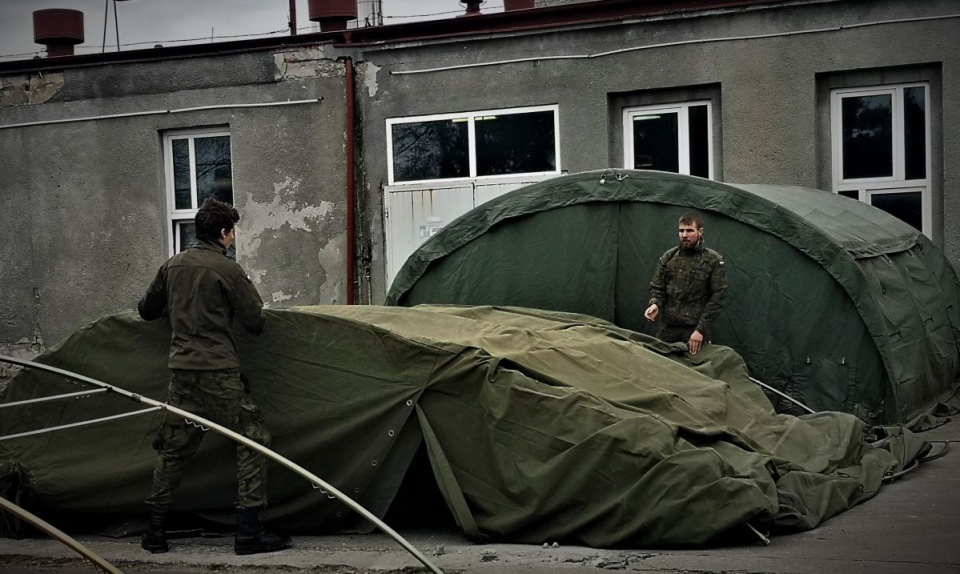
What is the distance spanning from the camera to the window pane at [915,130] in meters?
12.2

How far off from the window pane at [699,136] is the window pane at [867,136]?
4.71 feet

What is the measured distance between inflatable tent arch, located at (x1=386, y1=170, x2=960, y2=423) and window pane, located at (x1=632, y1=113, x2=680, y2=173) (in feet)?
7.02

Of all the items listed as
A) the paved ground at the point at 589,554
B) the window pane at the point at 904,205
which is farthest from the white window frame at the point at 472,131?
the paved ground at the point at 589,554

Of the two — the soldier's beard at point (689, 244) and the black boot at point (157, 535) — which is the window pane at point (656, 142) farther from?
Result: the black boot at point (157, 535)

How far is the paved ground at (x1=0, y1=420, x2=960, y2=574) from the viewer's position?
5.90 m

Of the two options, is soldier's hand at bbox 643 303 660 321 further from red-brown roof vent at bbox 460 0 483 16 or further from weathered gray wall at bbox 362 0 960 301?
red-brown roof vent at bbox 460 0 483 16

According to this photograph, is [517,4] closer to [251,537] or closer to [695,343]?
[695,343]

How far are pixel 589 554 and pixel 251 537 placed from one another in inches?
74.3

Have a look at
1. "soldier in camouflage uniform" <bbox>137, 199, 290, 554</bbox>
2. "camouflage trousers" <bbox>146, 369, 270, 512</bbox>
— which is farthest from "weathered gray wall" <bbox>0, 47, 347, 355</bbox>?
"camouflage trousers" <bbox>146, 369, 270, 512</bbox>

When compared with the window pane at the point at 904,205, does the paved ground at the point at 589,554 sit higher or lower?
lower

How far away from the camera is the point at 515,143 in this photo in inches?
542


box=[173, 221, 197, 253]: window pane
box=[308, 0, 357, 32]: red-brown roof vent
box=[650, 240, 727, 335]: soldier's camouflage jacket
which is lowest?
box=[650, 240, 727, 335]: soldier's camouflage jacket

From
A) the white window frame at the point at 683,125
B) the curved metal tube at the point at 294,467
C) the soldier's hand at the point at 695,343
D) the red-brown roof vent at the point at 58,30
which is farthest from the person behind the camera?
the red-brown roof vent at the point at 58,30

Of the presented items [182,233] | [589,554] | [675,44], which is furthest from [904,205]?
[182,233]
